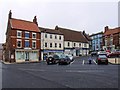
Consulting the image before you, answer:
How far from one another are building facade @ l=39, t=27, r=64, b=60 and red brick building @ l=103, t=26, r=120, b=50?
66.0 feet

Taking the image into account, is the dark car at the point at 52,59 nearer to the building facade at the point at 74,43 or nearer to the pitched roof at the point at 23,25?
the pitched roof at the point at 23,25

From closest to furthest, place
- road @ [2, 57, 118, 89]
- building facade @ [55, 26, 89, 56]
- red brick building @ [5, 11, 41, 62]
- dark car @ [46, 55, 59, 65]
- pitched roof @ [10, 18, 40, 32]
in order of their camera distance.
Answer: road @ [2, 57, 118, 89] < dark car @ [46, 55, 59, 65] < red brick building @ [5, 11, 41, 62] < pitched roof @ [10, 18, 40, 32] < building facade @ [55, 26, 89, 56]

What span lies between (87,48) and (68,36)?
11919 mm

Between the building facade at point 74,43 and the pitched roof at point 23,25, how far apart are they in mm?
14114

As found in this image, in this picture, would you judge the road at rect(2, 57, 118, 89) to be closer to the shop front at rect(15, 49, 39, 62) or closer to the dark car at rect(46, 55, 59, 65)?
the dark car at rect(46, 55, 59, 65)

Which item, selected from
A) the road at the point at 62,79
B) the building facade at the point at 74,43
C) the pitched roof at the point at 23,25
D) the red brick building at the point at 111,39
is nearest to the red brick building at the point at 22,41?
the pitched roof at the point at 23,25

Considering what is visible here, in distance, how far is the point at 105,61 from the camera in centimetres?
3019

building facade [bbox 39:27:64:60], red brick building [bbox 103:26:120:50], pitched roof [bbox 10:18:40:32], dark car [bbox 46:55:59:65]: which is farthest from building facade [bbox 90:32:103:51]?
dark car [bbox 46:55:59:65]

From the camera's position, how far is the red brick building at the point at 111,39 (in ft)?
241

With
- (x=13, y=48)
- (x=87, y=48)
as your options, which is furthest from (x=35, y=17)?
(x=87, y=48)

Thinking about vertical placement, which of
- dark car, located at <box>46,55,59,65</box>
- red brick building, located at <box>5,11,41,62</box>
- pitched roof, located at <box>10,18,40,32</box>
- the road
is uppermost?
pitched roof, located at <box>10,18,40,32</box>

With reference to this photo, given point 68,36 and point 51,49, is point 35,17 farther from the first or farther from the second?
point 68,36

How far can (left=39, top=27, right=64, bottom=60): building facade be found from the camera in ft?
193

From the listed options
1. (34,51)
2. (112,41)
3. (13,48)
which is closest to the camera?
(13,48)
